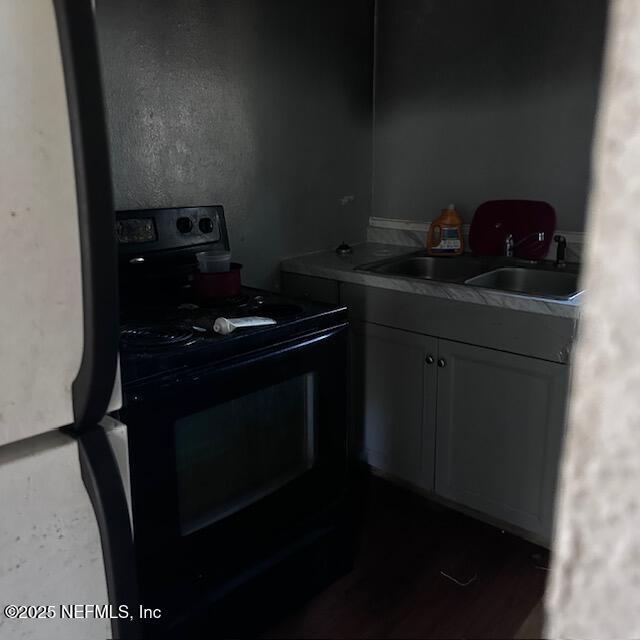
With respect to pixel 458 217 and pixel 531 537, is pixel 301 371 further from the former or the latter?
pixel 458 217

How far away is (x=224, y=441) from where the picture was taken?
149 centimetres

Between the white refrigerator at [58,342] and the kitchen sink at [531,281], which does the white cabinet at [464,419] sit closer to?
the kitchen sink at [531,281]

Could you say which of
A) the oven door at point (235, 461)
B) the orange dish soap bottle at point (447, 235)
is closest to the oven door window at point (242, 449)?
the oven door at point (235, 461)

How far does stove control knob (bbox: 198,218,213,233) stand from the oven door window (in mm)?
670

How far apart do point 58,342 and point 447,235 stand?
6.25 feet

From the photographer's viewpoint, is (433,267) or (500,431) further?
(433,267)

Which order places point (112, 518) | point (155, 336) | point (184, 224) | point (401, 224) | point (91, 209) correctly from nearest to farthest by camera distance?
1. point (91, 209)
2. point (112, 518)
3. point (155, 336)
4. point (184, 224)
5. point (401, 224)

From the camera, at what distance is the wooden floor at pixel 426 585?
1.74m

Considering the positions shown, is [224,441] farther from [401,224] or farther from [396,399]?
[401,224]

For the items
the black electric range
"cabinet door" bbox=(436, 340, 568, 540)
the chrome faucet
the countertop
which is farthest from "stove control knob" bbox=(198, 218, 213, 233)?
the chrome faucet

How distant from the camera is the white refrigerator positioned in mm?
770

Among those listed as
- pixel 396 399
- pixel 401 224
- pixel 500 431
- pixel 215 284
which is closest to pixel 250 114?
pixel 215 284

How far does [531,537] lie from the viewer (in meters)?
2.08

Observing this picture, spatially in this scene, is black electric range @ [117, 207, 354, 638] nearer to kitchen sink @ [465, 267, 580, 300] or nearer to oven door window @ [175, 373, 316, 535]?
oven door window @ [175, 373, 316, 535]
